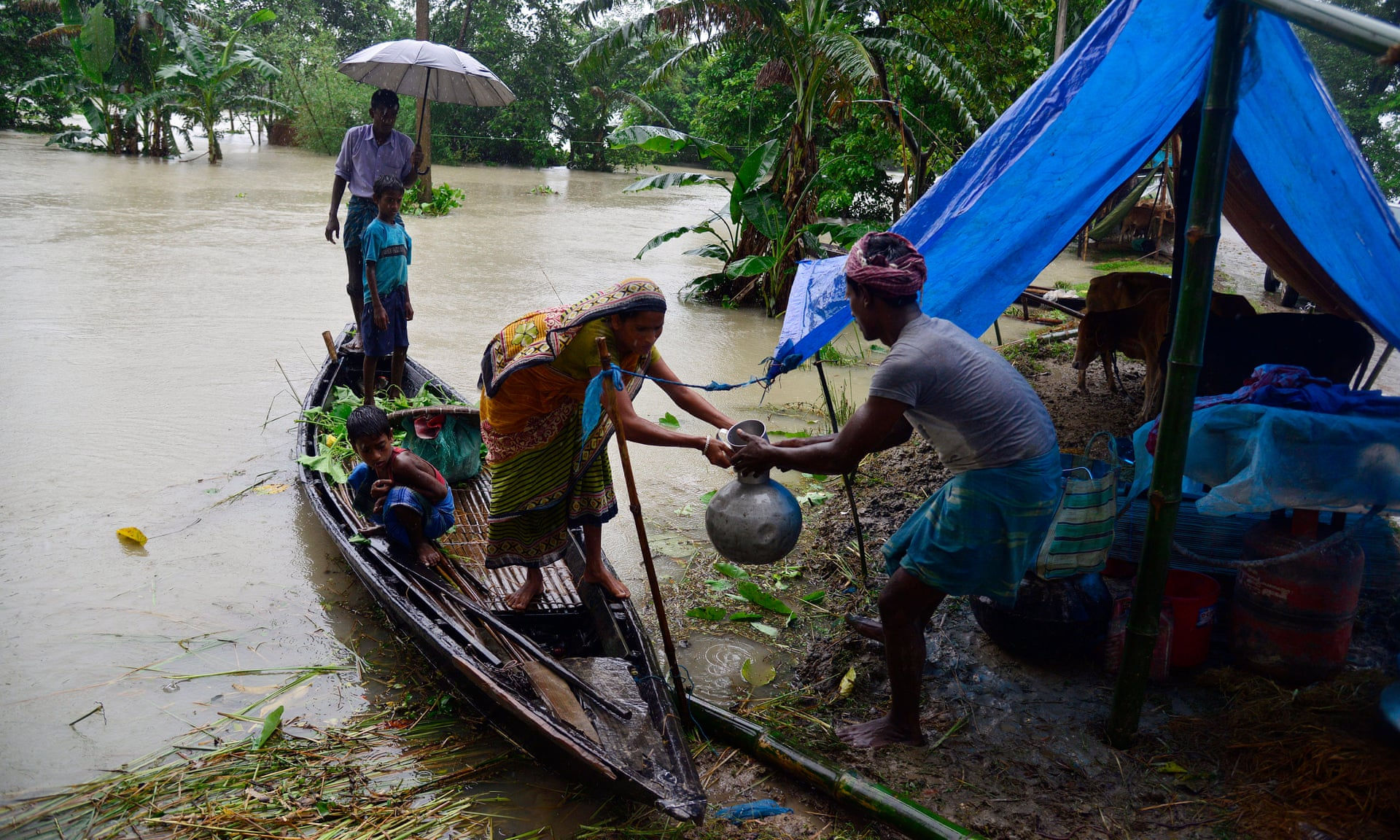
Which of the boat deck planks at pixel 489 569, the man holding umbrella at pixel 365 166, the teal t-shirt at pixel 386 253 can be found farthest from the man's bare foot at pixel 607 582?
the man holding umbrella at pixel 365 166

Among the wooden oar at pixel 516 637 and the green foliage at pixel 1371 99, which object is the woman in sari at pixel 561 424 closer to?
the wooden oar at pixel 516 637

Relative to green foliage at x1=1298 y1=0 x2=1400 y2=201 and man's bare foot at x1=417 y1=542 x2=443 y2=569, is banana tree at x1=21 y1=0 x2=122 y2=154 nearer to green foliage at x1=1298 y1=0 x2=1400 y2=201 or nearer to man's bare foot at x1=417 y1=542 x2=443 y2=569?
man's bare foot at x1=417 y1=542 x2=443 y2=569

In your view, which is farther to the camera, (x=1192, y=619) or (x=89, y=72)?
(x=89, y=72)

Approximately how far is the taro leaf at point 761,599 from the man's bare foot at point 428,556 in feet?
4.44

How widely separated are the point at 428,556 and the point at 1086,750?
8.57 ft

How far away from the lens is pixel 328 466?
458cm

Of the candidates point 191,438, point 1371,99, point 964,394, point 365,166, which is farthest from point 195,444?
point 1371,99

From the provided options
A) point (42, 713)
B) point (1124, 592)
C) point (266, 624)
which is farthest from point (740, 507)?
point (42, 713)

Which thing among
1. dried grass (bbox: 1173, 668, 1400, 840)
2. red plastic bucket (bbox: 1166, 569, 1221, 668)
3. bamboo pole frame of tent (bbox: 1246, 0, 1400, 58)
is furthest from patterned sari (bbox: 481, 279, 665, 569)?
dried grass (bbox: 1173, 668, 1400, 840)

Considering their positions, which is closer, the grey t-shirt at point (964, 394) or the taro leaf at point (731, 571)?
the grey t-shirt at point (964, 394)

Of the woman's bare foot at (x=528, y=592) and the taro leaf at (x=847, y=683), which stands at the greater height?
the woman's bare foot at (x=528, y=592)

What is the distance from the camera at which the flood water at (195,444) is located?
3.52m

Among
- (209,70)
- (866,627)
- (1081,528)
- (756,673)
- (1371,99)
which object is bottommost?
(756,673)

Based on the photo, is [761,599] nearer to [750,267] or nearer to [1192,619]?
[1192,619]
